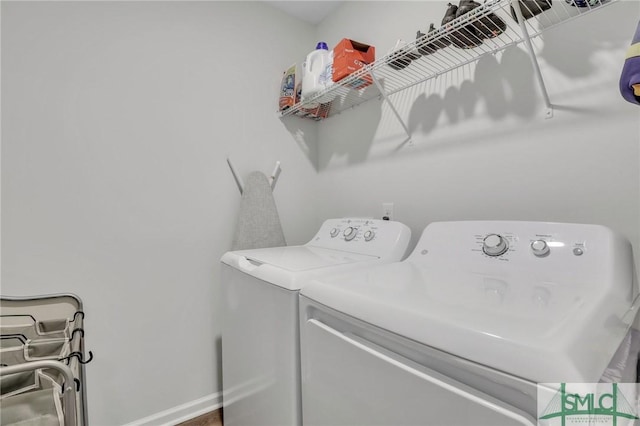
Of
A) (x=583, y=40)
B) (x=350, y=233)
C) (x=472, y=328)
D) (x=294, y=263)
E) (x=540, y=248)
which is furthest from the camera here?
(x=350, y=233)

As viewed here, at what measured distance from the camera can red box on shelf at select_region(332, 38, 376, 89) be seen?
150 cm

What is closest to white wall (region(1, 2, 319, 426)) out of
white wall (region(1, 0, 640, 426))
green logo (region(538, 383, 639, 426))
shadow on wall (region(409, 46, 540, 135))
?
white wall (region(1, 0, 640, 426))

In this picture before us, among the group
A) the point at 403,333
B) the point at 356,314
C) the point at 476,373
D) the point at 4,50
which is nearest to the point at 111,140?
the point at 4,50

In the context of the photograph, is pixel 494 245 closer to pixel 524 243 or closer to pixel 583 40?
pixel 524 243

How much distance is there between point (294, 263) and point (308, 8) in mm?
1724

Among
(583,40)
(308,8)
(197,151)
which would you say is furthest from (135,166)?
(583,40)

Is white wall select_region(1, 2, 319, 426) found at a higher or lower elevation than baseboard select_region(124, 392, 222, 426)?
higher

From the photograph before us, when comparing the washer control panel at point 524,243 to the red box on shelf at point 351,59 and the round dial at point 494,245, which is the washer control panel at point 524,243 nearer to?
the round dial at point 494,245

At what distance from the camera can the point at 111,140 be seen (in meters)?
1.47

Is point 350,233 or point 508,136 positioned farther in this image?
point 350,233

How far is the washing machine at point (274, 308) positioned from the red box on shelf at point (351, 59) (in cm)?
69

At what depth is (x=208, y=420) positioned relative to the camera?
168 centimetres

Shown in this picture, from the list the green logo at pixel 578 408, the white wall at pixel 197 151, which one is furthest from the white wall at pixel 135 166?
the green logo at pixel 578 408

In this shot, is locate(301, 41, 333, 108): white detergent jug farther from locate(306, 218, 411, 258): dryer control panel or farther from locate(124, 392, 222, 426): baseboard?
locate(124, 392, 222, 426): baseboard
